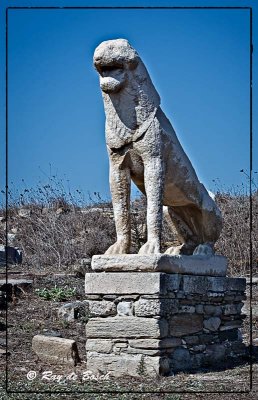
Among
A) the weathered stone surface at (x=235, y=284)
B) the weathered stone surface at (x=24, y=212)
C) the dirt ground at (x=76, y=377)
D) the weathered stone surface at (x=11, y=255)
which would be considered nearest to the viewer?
the dirt ground at (x=76, y=377)

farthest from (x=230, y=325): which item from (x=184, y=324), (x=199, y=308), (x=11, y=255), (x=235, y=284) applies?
(x=11, y=255)

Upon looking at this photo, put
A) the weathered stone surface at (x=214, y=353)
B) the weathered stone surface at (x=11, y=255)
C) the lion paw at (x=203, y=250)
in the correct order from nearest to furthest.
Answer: the weathered stone surface at (x=214, y=353)
the lion paw at (x=203, y=250)
the weathered stone surface at (x=11, y=255)

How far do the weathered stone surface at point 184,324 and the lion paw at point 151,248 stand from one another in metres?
0.66

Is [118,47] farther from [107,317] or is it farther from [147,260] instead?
[107,317]

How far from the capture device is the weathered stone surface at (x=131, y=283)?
7.52 meters

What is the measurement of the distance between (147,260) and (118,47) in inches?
81.3

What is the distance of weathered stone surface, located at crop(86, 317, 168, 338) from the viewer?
7484 millimetres

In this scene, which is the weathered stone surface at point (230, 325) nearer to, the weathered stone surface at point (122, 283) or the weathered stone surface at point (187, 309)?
the weathered stone surface at point (187, 309)

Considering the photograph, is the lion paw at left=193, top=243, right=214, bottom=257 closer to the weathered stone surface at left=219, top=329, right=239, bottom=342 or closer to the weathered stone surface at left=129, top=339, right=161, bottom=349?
the weathered stone surface at left=219, top=329, right=239, bottom=342

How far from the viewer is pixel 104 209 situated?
56.9 ft

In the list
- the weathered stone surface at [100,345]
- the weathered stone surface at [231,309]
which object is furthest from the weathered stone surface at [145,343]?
the weathered stone surface at [231,309]

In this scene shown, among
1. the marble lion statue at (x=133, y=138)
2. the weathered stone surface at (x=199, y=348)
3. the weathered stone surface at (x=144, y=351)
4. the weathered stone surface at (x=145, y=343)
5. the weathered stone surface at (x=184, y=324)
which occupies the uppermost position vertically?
the marble lion statue at (x=133, y=138)

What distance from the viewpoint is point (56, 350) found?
8.47 m

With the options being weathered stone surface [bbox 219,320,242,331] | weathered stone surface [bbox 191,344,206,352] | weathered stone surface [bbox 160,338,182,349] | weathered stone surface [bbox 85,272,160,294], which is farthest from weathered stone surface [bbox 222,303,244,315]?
weathered stone surface [bbox 85,272,160,294]
